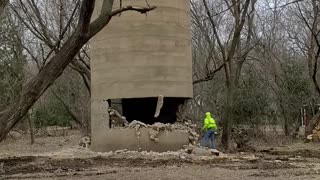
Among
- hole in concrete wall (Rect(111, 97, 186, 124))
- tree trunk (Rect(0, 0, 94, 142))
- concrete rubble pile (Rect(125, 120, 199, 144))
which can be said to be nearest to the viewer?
tree trunk (Rect(0, 0, 94, 142))

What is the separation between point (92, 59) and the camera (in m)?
19.0

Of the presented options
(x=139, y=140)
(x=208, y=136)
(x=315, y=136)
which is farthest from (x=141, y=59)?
(x=315, y=136)

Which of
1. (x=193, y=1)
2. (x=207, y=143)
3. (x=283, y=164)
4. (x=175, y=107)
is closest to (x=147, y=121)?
(x=175, y=107)

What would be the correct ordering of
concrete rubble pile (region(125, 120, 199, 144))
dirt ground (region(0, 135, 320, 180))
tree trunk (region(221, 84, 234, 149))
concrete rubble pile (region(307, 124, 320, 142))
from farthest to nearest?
1. concrete rubble pile (region(307, 124, 320, 142))
2. tree trunk (region(221, 84, 234, 149))
3. concrete rubble pile (region(125, 120, 199, 144))
4. dirt ground (region(0, 135, 320, 180))

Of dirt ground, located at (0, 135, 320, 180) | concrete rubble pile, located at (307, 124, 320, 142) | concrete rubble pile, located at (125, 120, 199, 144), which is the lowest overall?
dirt ground, located at (0, 135, 320, 180)

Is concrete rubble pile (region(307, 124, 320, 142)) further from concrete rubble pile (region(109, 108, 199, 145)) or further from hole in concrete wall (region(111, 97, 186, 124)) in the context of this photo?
hole in concrete wall (region(111, 97, 186, 124))

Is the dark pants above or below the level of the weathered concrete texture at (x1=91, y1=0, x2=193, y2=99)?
below

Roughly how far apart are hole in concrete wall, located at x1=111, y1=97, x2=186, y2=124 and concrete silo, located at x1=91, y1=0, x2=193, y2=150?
0.66m

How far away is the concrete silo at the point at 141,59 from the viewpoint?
17656 millimetres

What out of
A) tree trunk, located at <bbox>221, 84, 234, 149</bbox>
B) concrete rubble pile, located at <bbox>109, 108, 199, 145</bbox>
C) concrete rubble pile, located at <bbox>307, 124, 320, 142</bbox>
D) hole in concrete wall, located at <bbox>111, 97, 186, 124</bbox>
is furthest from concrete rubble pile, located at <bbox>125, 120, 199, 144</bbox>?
concrete rubble pile, located at <bbox>307, 124, 320, 142</bbox>

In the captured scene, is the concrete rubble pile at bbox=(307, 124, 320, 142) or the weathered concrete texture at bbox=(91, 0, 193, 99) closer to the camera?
the weathered concrete texture at bbox=(91, 0, 193, 99)

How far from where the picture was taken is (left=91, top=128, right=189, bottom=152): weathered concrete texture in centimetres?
1761

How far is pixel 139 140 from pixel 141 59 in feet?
8.69

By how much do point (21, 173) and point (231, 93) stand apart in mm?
10134
